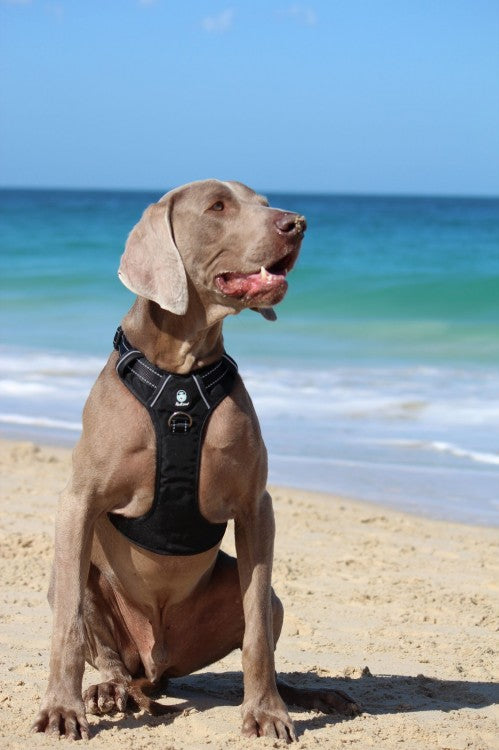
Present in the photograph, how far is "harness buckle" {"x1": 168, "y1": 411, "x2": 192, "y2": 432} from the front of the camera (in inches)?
140

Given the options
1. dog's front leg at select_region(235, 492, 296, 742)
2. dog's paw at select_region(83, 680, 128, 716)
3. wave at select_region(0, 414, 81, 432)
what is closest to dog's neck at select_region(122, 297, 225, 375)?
dog's front leg at select_region(235, 492, 296, 742)

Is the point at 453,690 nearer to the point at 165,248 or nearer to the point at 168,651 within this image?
the point at 168,651

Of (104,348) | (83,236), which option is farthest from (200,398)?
(83,236)

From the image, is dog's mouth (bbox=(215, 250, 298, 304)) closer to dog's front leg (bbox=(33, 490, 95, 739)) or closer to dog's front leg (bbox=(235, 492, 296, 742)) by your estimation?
dog's front leg (bbox=(235, 492, 296, 742))

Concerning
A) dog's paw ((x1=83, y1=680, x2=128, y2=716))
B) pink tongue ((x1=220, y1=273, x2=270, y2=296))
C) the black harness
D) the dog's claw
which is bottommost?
the dog's claw

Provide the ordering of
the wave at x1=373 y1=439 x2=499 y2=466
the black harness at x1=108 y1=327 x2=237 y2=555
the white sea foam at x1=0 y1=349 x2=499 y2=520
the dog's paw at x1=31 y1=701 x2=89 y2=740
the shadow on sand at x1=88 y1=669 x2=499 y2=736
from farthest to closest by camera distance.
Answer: the wave at x1=373 y1=439 x2=499 y2=466 < the white sea foam at x1=0 y1=349 x2=499 y2=520 < the shadow on sand at x1=88 y1=669 x2=499 y2=736 < the black harness at x1=108 y1=327 x2=237 y2=555 < the dog's paw at x1=31 y1=701 x2=89 y2=740

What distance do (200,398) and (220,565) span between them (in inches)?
26.0

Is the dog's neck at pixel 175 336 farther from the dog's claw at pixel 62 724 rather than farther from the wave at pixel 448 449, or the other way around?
the wave at pixel 448 449

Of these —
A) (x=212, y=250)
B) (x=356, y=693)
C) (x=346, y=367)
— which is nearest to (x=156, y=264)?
(x=212, y=250)

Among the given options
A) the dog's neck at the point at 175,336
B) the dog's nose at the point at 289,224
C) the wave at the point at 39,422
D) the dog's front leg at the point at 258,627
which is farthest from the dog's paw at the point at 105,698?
the wave at the point at 39,422

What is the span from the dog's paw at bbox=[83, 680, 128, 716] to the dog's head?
1.22 metres

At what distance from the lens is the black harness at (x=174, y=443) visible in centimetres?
355

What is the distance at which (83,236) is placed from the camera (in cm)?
3566

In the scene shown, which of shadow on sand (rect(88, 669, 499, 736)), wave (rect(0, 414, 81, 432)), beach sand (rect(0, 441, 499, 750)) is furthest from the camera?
wave (rect(0, 414, 81, 432))
